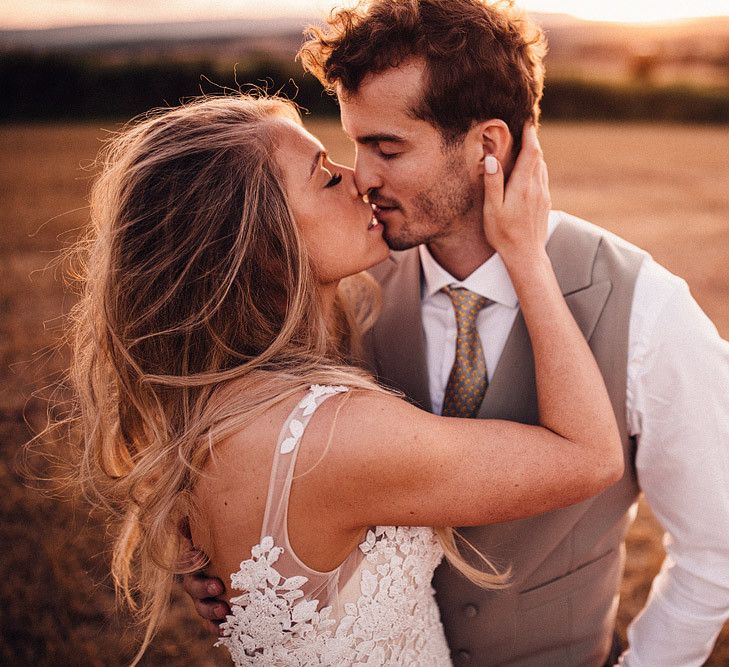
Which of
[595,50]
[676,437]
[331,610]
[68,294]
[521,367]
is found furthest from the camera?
[595,50]

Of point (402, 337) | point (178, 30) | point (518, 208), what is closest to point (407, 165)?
point (518, 208)

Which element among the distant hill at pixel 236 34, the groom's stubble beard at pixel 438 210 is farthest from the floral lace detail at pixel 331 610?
the distant hill at pixel 236 34

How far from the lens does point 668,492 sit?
6.67 feet

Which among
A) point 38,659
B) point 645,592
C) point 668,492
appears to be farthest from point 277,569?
point 645,592

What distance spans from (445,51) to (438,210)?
48 cm

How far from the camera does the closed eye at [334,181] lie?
204 cm

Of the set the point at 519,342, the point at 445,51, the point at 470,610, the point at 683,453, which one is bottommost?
the point at 470,610

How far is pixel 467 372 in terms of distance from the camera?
2152 millimetres

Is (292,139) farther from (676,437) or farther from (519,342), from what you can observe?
(676,437)

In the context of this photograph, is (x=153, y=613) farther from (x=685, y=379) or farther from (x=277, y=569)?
(x=685, y=379)

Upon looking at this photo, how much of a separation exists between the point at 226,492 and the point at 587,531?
3.58 ft

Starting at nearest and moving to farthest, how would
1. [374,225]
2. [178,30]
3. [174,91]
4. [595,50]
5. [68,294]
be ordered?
[374,225], [68,294], [174,91], [595,50], [178,30]

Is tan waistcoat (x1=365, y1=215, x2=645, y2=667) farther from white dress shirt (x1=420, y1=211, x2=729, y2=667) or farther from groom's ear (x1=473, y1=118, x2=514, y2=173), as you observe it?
groom's ear (x1=473, y1=118, x2=514, y2=173)

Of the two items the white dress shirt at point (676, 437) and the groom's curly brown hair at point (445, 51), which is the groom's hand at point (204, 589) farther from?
the groom's curly brown hair at point (445, 51)
